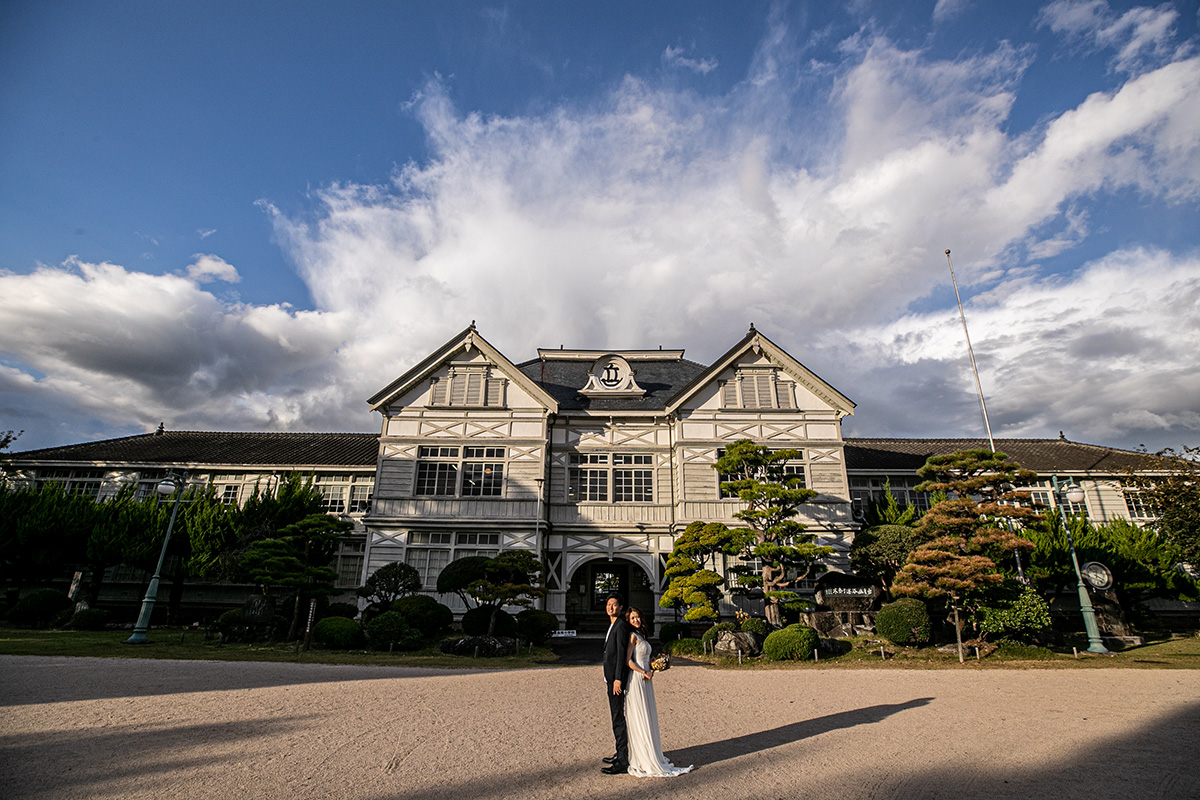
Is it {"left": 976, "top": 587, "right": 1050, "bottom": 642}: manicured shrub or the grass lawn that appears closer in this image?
the grass lawn

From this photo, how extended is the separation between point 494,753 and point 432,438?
19.4 meters

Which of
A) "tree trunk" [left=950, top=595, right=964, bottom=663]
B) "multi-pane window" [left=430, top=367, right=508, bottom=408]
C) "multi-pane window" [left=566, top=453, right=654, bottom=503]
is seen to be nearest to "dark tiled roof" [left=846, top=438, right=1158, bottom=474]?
"multi-pane window" [left=566, top=453, right=654, bottom=503]

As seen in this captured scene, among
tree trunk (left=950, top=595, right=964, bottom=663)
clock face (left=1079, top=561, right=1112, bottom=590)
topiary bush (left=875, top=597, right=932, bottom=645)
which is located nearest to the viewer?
tree trunk (left=950, top=595, right=964, bottom=663)

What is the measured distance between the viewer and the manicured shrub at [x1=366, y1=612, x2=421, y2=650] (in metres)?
16.7

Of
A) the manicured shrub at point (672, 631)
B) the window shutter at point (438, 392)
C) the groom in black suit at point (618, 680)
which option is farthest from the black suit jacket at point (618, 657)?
the window shutter at point (438, 392)

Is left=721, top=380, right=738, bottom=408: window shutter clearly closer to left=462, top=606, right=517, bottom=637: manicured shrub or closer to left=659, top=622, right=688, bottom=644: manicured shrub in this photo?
left=659, top=622, right=688, bottom=644: manicured shrub

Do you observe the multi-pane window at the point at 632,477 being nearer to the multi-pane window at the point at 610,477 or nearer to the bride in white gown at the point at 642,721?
the multi-pane window at the point at 610,477

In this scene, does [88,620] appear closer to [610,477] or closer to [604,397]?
[610,477]

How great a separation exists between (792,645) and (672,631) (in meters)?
4.73

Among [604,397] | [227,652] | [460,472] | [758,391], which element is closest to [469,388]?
[460,472]

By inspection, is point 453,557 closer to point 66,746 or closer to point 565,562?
point 565,562

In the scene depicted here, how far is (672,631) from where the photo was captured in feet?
65.0

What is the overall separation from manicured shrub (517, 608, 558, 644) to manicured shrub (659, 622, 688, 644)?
374 centimetres

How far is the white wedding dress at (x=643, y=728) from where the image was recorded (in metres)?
5.84
